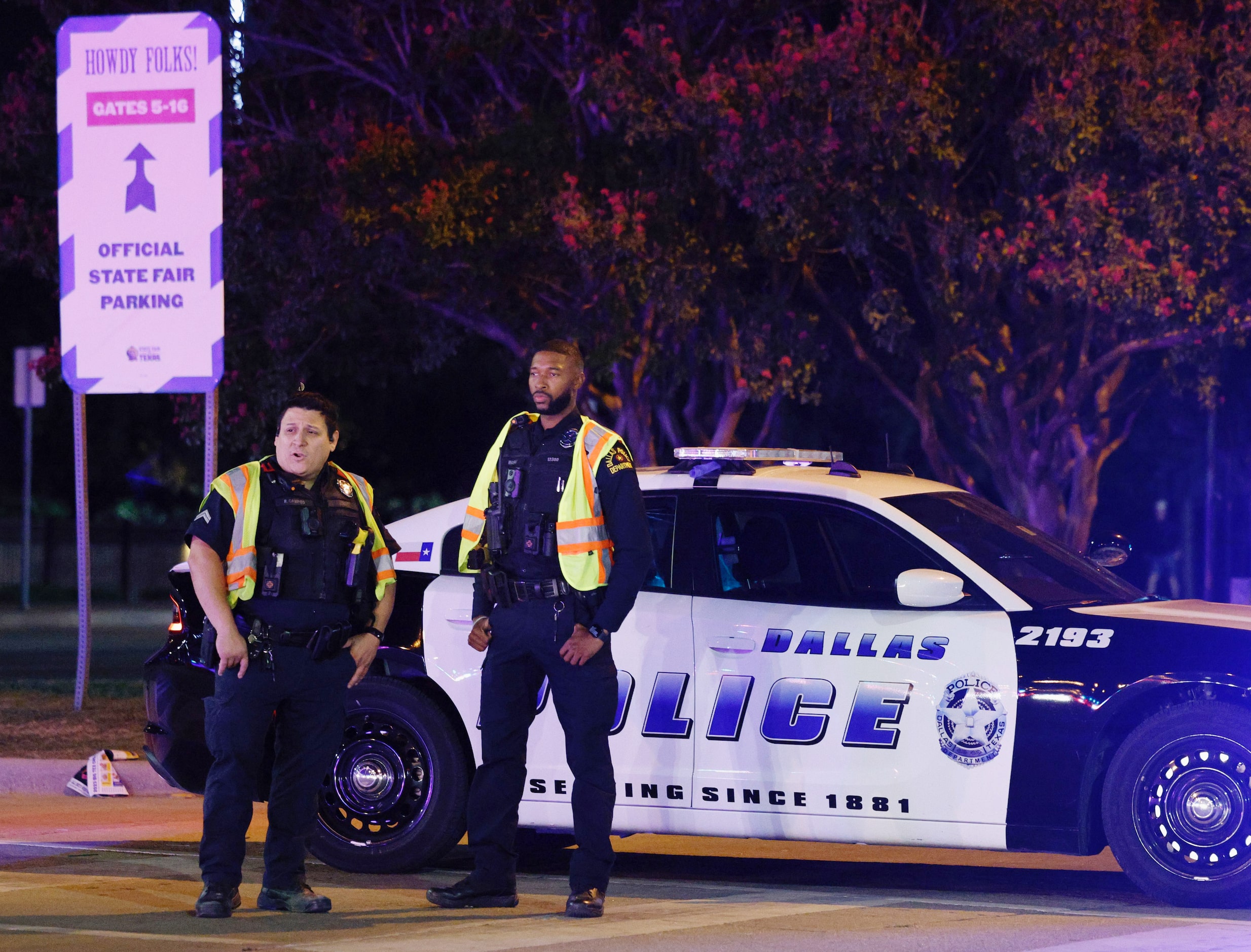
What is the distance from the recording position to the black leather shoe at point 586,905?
6898mm

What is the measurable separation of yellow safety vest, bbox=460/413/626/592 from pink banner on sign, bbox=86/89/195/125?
5.64 m

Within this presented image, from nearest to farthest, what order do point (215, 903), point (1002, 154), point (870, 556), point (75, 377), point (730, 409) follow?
point (215, 903)
point (870, 556)
point (75, 377)
point (1002, 154)
point (730, 409)

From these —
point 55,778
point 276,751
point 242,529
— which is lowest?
point 55,778

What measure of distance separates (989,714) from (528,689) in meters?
1.70

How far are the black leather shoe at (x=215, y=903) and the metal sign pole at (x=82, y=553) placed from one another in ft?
18.4

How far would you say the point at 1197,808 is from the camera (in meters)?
7.06

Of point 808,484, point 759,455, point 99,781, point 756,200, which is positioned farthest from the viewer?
point 756,200

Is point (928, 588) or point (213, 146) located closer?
point (928, 588)

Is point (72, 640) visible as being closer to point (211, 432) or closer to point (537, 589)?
point (211, 432)

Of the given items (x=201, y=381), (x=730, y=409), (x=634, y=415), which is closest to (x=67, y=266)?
(x=201, y=381)

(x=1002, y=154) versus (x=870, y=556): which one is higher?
(x=1002, y=154)

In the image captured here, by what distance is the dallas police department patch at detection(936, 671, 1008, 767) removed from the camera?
7.18 metres

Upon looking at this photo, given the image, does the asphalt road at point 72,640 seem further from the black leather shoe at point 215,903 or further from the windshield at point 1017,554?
the windshield at point 1017,554

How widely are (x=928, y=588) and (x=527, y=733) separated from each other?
1.56 meters
